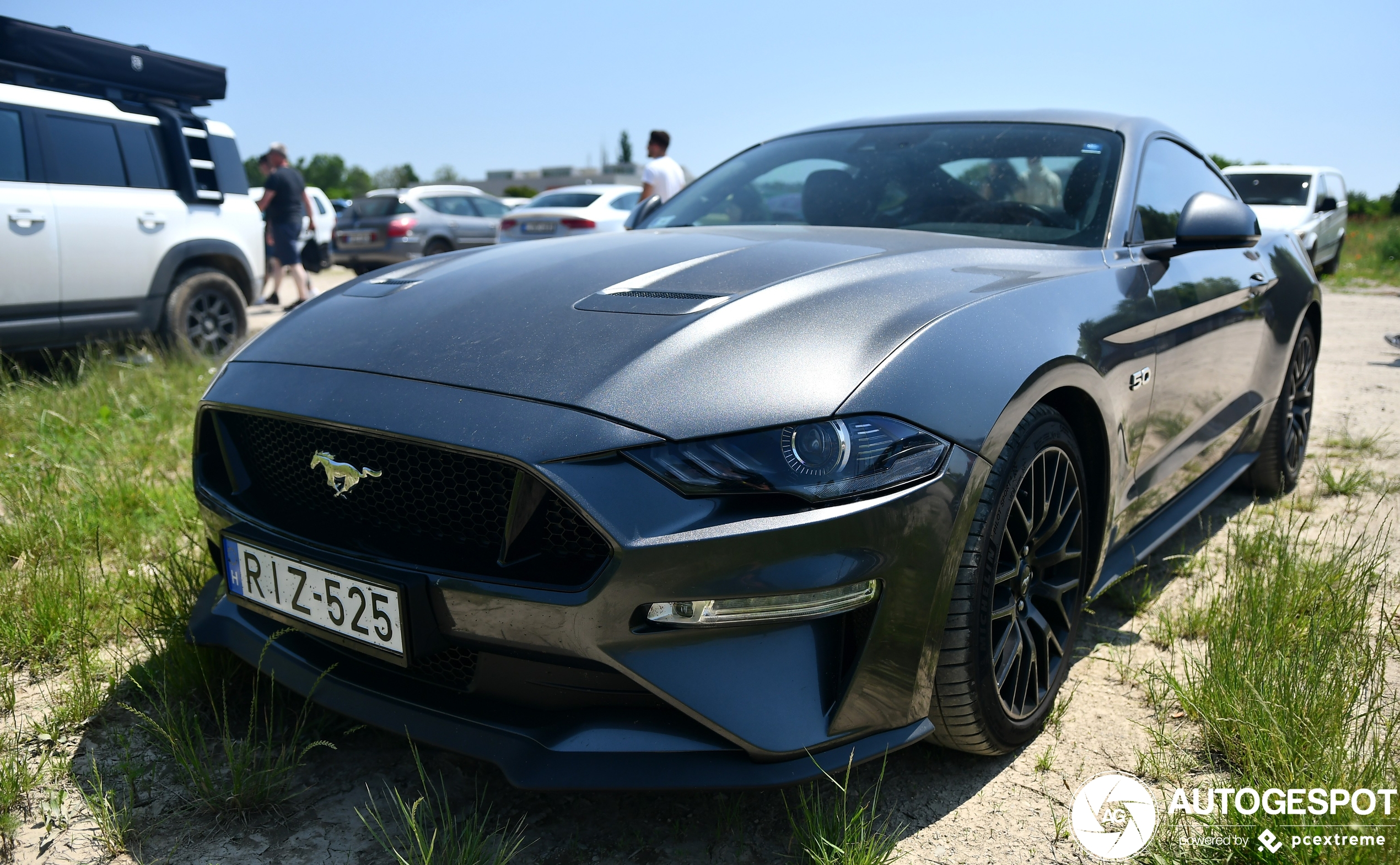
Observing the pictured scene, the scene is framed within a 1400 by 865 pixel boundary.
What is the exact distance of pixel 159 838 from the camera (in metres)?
1.79

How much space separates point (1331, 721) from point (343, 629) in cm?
184

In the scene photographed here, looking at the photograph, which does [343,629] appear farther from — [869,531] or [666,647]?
[869,531]

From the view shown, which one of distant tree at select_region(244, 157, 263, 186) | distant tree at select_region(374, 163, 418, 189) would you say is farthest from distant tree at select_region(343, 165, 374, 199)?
distant tree at select_region(244, 157, 263, 186)

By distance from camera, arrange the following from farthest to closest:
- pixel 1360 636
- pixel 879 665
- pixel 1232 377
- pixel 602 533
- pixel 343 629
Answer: pixel 1232 377
pixel 1360 636
pixel 343 629
pixel 879 665
pixel 602 533

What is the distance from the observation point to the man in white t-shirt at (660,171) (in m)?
8.36

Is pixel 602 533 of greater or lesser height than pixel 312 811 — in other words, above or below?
above

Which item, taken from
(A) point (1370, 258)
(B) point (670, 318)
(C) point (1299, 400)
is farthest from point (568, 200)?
(A) point (1370, 258)

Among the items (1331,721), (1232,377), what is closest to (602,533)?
(1331,721)

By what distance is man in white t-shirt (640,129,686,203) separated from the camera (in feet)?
27.4

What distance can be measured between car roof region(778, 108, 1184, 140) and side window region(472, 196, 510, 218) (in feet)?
41.3

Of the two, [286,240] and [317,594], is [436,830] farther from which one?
[286,240]

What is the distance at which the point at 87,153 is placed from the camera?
551cm

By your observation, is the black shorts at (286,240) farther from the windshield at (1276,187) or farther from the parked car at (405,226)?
the windshield at (1276,187)

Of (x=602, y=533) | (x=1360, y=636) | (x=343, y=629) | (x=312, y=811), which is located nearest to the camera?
(x=602, y=533)
